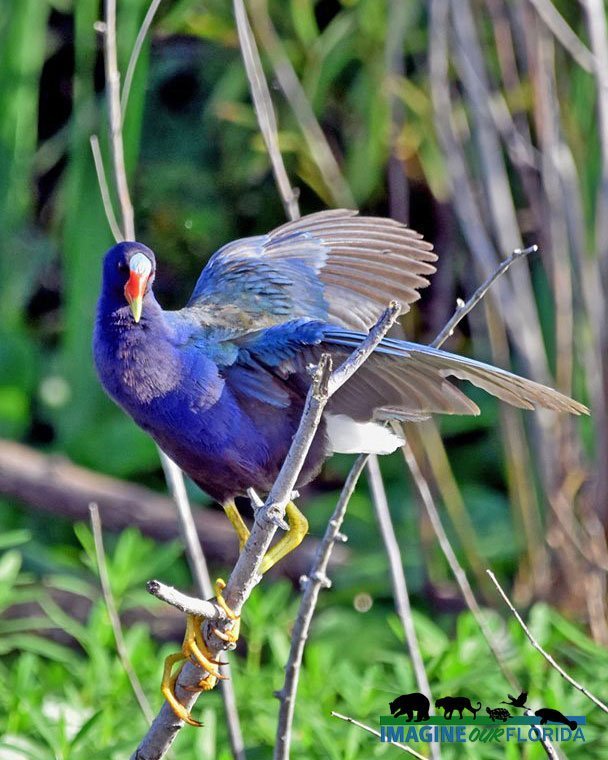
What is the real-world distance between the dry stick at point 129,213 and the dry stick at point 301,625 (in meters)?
0.23

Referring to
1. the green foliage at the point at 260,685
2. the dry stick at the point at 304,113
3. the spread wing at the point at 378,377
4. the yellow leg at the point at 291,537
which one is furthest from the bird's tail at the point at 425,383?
the dry stick at the point at 304,113

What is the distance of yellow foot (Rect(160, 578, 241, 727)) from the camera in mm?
1615

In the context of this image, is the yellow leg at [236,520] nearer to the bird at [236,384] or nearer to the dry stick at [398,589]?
the bird at [236,384]

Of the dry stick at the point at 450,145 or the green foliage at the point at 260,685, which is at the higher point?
the dry stick at the point at 450,145

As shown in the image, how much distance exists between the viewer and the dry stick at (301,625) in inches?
64.9

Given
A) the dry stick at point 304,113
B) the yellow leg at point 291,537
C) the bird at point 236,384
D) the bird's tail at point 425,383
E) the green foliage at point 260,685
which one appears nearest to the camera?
the bird's tail at point 425,383

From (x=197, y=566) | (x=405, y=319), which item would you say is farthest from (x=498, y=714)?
(x=405, y=319)

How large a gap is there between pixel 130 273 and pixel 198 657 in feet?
1.78

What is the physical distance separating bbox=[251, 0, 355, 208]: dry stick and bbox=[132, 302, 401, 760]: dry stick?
1128 mm

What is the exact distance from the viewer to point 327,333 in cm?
167

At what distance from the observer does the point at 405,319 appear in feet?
10.9

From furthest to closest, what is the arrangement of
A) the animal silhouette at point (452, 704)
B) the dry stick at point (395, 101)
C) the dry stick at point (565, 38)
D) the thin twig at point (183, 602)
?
the dry stick at point (395, 101)
the dry stick at point (565, 38)
the animal silhouette at point (452, 704)
the thin twig at point (183, 602)

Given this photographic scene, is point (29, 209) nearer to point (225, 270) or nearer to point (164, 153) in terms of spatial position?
point (164, 153)

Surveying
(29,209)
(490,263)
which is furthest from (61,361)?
(490,263)
